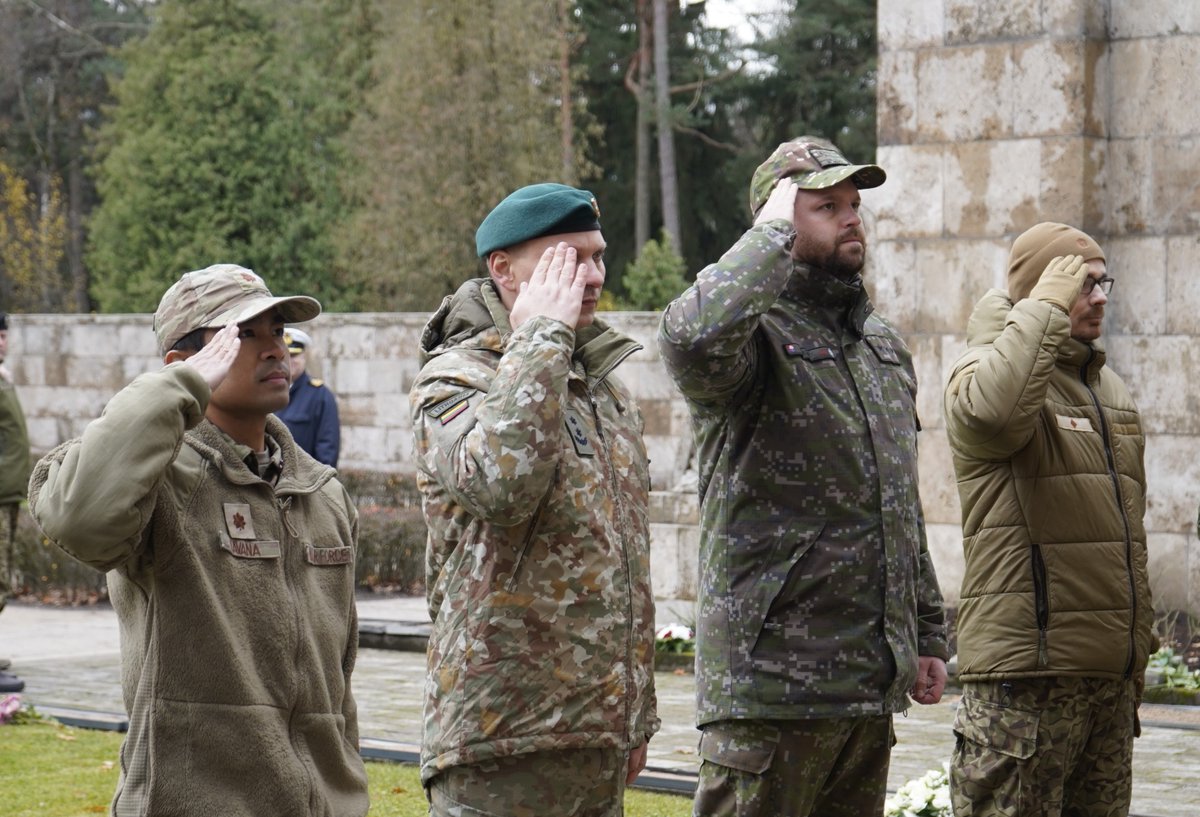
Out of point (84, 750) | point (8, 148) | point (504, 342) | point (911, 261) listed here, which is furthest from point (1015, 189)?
point (8, 148)

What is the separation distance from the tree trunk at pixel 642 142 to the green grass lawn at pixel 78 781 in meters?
29.4

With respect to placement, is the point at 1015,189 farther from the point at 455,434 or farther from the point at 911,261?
the point at 455,434

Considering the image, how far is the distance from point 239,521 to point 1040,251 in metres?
2.87

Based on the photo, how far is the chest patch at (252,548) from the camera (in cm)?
378

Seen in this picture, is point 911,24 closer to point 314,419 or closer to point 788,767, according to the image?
point 314,419

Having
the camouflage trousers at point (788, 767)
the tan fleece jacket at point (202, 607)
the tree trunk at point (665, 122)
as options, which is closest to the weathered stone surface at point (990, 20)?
the camouflage trousers at point (788, 767)

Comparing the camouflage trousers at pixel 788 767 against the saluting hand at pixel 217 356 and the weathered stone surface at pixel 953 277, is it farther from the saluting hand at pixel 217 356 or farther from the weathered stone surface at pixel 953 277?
the weathered stone surface at pixel 953 277

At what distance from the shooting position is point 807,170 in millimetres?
4602

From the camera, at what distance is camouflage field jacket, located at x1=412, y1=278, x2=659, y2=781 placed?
365 centimetres

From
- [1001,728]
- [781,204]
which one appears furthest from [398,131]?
[781,204]

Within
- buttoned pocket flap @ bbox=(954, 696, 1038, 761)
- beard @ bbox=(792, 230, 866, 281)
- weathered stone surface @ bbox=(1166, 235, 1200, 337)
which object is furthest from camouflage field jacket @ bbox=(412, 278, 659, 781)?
weathered stone surface @ bbox=(1166, 235, 1200, 337)

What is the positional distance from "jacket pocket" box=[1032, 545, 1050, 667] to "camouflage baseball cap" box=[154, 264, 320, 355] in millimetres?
2354

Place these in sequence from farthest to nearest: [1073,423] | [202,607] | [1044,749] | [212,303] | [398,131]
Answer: [398,131]
[1073,423]
[1044,749]
[212,303]
[202,607]

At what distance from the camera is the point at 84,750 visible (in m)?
8.24
